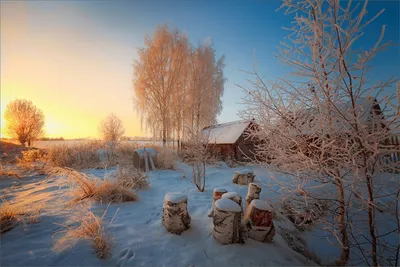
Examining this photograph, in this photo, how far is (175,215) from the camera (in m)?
2.30

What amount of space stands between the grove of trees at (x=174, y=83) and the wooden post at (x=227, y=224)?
9.77 m

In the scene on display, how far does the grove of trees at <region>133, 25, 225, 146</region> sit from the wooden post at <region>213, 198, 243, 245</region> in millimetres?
9769

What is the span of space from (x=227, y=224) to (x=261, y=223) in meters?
0.50

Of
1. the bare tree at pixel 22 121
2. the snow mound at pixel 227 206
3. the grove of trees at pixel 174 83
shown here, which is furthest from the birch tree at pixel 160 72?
the bare tree at pixel 22 121

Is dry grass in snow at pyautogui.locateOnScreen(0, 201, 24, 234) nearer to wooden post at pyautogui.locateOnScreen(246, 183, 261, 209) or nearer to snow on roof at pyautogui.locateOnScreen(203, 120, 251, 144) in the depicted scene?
wooden post at pyautogui.locateOnScreen(246, 183, 261, 209)

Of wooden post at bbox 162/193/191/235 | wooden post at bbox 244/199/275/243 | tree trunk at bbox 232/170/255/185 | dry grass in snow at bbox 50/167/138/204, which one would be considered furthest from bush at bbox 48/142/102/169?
wooden post at bbox 244/199/275/243

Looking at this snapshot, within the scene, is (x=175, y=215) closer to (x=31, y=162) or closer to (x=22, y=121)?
(x=31, y=162)

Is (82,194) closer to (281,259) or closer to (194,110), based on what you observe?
(281,259)

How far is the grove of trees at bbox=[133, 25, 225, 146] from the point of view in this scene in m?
11.9

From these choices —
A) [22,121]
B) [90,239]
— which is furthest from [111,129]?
[90,239]

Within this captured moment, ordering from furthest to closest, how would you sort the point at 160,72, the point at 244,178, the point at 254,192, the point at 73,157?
the point at 160,72, the point at 73,157, the point at 244,178, the point at 254,192

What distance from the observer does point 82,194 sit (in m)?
3.27

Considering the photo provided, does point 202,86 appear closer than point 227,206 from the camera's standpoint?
No

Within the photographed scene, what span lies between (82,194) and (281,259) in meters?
3.72
